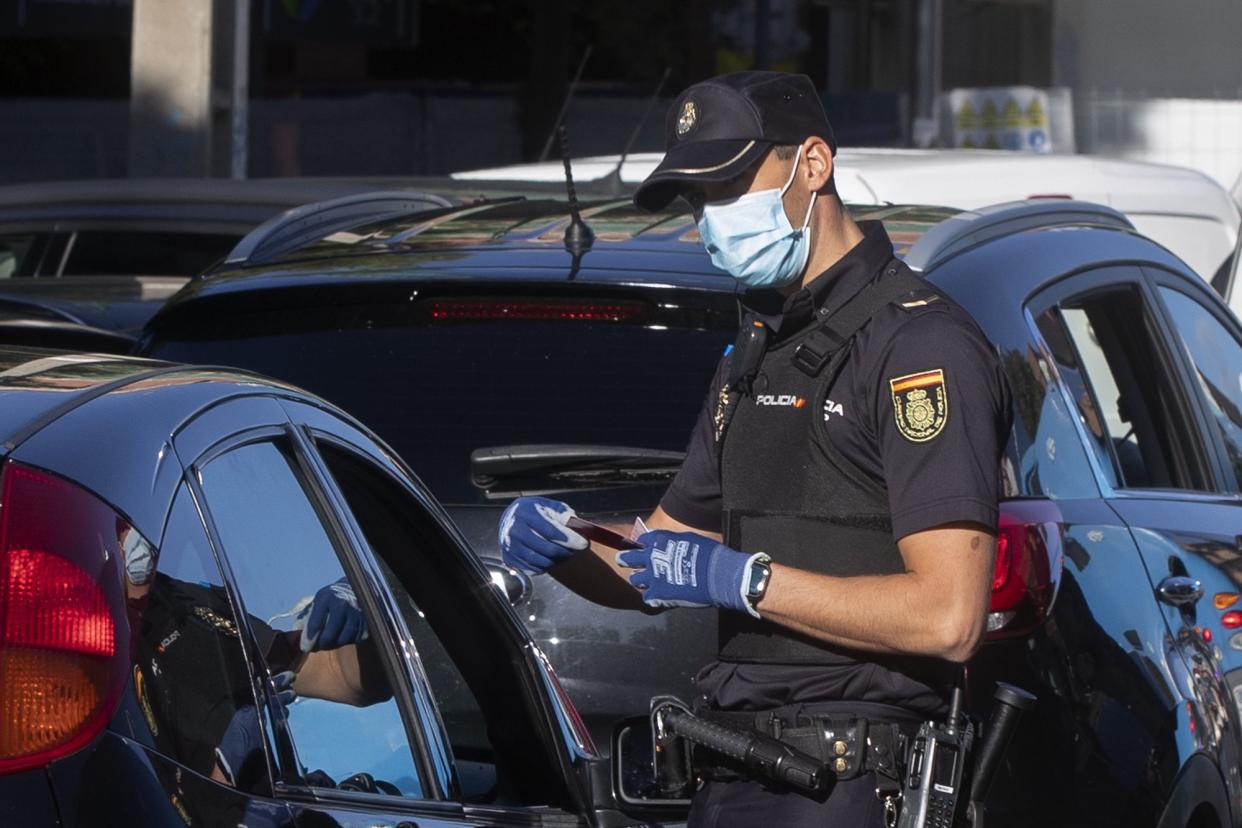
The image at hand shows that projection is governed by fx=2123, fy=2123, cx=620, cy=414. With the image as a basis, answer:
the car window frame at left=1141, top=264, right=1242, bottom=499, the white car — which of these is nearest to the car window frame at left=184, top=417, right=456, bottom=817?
the car window frame at left=1141, top=264, right=1242, bottom=499

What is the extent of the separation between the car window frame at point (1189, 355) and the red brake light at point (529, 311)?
133 cm

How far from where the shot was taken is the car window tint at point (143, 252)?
322 inches

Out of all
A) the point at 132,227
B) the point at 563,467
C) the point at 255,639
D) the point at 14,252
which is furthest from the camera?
the point at 14,252

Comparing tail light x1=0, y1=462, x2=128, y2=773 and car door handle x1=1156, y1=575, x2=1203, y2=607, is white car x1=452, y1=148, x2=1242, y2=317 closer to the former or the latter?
car door handle x1=1156, y1=575, x2=1203, y2=607

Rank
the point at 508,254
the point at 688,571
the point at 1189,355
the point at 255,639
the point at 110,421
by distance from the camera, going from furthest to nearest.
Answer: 1. the point at 1189,355
2. the point at 508,254
3. the point at 688,571
4. the point at 255,639
5. the point at 110,421

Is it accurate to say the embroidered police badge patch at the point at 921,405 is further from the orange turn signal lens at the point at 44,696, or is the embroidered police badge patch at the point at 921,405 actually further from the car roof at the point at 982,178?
the car roof at the point at 982,178

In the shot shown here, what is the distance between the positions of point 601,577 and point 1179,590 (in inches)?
49.9

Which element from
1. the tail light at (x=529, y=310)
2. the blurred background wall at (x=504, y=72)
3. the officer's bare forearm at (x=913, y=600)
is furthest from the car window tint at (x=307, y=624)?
the blurred background wall at (x=504, y=72)

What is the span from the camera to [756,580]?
2789 millimetres

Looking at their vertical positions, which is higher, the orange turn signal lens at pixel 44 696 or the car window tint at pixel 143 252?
the orange turn signal lens at pixel 44 696

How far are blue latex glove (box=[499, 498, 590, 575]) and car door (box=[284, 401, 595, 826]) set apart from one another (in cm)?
7

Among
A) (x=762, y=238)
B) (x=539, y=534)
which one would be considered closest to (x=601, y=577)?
(x=539, y=534)

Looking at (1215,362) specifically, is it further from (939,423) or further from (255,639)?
(255,639)

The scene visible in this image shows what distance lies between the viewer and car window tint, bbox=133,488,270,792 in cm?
196
